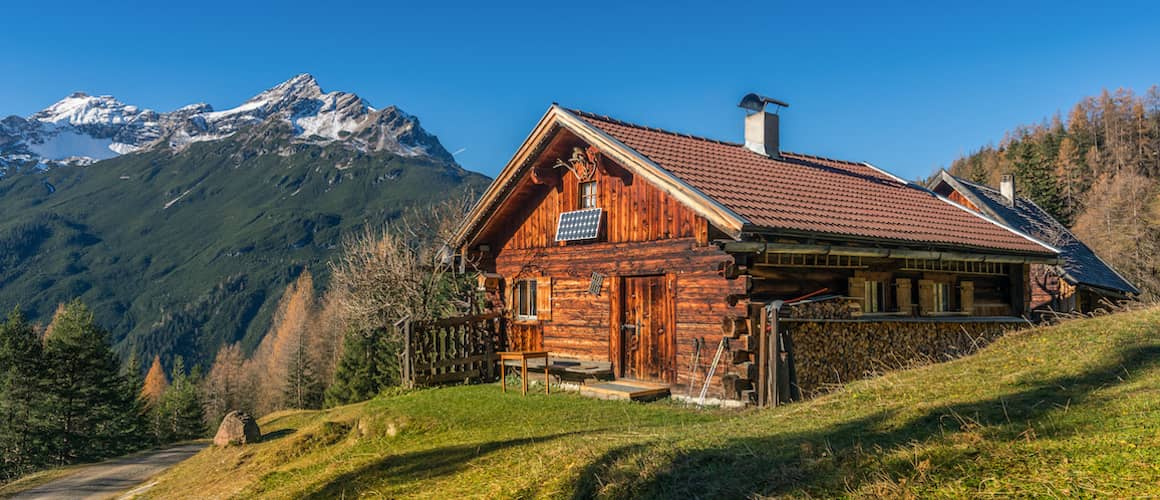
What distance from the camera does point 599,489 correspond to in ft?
20.4

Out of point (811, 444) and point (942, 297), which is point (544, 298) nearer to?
point (942, 297)

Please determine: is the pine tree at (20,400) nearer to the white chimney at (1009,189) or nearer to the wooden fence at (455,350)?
the wooden fence at (455,350)

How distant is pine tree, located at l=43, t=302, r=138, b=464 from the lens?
3547 centimetres

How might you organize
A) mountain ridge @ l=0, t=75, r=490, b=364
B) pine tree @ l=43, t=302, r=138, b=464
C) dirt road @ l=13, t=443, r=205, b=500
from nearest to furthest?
dirt road @ l=13, t=443, r=205, b=500
pine tree @ l=43, t=302, r=138, b=464
mountain ridge @ l=0, t=75, r=490, b=364

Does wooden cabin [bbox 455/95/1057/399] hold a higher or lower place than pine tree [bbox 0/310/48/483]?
higher

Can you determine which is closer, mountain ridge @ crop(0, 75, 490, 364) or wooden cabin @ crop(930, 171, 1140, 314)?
wooden cabin @ crop(930, 171, 1140, 314)

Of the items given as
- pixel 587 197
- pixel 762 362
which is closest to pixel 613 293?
pixel 587 197

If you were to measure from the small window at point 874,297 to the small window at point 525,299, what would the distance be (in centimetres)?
731

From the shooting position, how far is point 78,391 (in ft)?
119

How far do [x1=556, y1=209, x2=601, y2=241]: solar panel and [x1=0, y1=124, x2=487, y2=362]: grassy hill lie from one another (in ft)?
316

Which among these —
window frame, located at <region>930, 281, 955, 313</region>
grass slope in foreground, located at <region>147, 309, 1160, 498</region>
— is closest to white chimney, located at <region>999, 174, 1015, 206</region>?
window frame, located at <region>930, 281, 955, 313</region>

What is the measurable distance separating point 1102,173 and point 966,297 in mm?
85098

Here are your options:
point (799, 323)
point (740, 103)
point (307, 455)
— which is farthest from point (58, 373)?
point (799, 323)

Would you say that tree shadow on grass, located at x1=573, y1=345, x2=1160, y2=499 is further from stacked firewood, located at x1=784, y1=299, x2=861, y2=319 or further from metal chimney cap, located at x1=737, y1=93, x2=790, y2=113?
metal chimney cap, located at x1=737, y1=93, x2=790, y2=113
